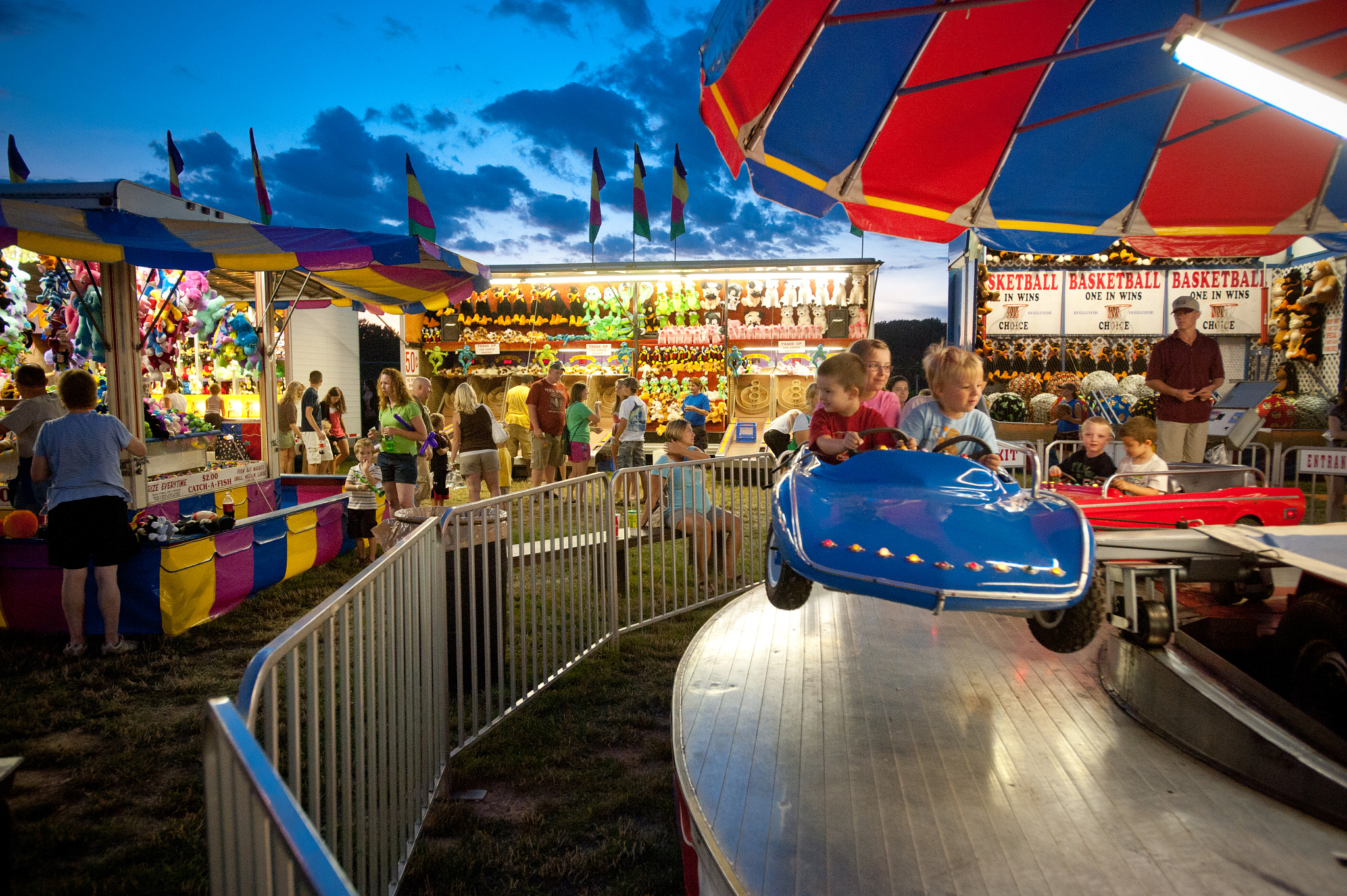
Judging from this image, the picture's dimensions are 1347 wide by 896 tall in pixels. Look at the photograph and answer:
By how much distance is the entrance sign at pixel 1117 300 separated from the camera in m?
13.0

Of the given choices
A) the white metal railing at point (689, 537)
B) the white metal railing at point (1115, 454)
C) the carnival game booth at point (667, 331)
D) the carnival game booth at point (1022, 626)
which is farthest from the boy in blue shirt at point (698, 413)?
A: the carnival game booth at point (1022, 626)

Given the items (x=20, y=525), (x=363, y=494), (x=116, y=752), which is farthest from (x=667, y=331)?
(x=116, y=752)

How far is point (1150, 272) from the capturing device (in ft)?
42.8

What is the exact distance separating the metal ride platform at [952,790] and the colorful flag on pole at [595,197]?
1190 centimetres

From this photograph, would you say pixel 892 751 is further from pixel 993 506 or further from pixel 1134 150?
pixel 1134 150

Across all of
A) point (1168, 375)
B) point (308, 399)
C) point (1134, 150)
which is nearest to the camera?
point (1134, 150)

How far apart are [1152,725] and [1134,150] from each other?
3.49 m

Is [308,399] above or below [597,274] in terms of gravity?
below

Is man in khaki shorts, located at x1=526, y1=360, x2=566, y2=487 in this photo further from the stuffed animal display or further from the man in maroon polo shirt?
the stuffed animal display

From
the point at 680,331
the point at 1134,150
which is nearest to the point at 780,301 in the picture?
the point at 680,331

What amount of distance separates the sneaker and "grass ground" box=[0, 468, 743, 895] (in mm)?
74

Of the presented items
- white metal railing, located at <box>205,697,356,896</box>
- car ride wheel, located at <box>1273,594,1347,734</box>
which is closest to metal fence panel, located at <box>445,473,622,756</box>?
white metal railing, located at <box>205,697,356,896</box>

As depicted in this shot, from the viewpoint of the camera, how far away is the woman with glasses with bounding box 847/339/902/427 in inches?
190

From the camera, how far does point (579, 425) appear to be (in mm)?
10281
